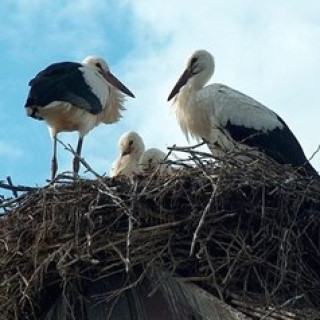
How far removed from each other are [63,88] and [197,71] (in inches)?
39.0

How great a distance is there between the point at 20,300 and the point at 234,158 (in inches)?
56.1

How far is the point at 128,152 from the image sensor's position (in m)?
8.49

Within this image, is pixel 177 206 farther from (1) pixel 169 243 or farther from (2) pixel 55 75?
(2) pixel 55 75

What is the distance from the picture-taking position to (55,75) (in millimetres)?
8508

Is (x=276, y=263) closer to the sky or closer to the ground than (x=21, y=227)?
closer to the ground

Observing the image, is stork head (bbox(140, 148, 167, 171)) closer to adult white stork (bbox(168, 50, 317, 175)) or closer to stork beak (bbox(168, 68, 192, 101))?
adult white stork (bbox(168, 50, 317, 175))

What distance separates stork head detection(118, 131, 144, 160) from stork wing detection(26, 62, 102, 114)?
1.13 ft

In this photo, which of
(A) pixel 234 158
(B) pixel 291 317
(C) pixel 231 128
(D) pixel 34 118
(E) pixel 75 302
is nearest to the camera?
(B) pixel 291 317

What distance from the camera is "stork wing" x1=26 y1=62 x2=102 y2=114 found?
8164 millimetres

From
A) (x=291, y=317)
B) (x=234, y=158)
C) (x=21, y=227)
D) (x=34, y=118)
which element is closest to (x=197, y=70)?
(x=34, y=118)

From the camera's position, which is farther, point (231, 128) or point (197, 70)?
point (197, 70)

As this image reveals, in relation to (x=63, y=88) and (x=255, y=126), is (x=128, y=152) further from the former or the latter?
(x=255, y=126)

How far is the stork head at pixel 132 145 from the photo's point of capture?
27.8ft

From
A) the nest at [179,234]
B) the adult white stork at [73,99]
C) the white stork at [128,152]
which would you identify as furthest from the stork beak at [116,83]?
the nest at [179,234]
